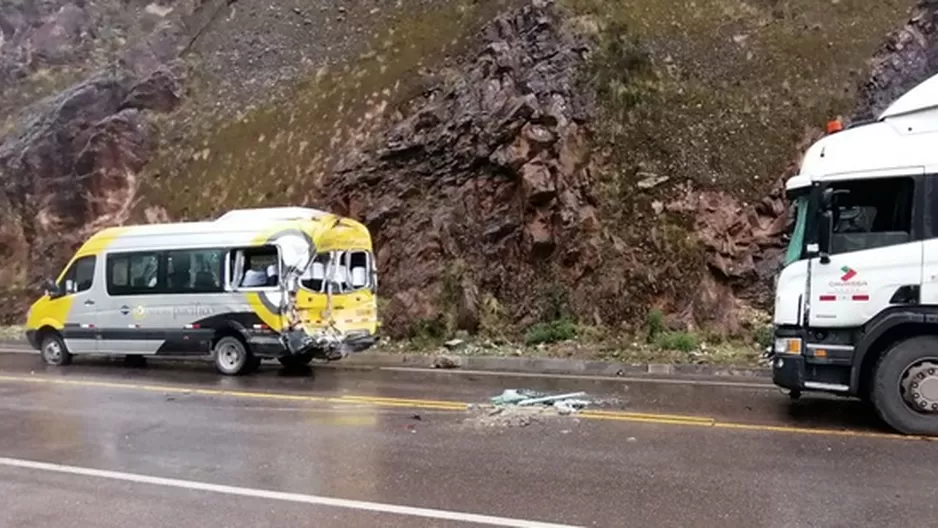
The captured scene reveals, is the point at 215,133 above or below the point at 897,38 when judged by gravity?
below

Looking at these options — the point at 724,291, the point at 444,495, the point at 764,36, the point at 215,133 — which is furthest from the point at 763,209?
the point at 215,133

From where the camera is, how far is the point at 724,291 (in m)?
14.9

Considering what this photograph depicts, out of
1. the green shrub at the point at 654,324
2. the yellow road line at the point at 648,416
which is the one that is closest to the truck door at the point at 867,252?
the yellow road line at the point at 648,416

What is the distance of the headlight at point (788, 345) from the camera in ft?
26.5

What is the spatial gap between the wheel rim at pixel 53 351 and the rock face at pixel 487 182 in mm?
6381

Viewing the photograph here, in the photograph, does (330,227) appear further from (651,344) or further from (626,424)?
(626,424)

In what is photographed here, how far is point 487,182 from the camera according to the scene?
17.3 m

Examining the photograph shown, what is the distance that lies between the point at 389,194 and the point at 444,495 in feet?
42.9

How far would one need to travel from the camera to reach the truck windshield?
827cm

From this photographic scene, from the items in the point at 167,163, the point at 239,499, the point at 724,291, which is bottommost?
the point at 239,499

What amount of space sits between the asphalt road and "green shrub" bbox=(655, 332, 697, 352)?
245 cm

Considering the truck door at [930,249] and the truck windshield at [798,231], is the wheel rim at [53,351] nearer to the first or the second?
the truck windshield at [798,231]

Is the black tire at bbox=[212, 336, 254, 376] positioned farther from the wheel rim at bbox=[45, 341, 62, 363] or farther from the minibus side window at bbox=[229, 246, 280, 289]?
the wheel rim at bbox=[45, 341, 62, 363]

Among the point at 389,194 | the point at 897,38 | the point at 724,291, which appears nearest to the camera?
the point at 724,291
